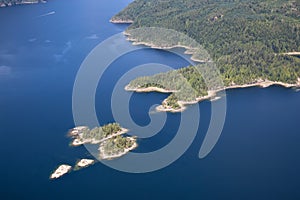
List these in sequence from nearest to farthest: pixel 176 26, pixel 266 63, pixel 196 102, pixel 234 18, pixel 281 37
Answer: pixel 196 102
pixel 266 63
pixel 281 37
pixel 234 18
pixel 176 26

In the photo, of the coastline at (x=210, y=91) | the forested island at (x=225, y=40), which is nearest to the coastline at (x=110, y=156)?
the coastline at (x=210, y=91)

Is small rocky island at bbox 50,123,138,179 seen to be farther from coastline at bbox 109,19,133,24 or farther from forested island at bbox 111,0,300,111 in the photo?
coastline at bbox 109,19,133,24

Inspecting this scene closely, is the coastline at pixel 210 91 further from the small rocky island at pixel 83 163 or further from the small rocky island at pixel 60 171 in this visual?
the small rocky island at pixel 60 171

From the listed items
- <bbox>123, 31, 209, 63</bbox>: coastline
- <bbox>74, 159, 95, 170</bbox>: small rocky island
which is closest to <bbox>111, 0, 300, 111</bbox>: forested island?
<bbox>123, 31, 209, 63</bbox>: coastline

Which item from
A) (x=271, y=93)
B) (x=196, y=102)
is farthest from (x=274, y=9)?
(x=196, y=102)

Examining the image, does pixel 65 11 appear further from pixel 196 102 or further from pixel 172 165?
pixel 172 165

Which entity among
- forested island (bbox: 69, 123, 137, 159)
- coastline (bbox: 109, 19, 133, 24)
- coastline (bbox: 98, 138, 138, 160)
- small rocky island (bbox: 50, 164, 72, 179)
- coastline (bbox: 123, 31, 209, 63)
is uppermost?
coastline (bbox: 109, 19, 133, 24)

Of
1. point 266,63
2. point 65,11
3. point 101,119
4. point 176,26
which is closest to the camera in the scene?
point 101,119

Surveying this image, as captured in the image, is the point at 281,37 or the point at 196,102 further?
the point at 281,37
